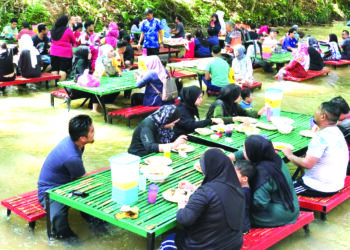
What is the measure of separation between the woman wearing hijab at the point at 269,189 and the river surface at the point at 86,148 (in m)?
0.50

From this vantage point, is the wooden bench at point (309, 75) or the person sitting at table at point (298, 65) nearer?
the person sitting at table at point (298, 65)

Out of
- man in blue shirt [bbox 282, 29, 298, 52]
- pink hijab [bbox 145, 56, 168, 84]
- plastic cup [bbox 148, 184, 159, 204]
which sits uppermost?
man in blue shirt [bbox 282, 29, 298, 52]

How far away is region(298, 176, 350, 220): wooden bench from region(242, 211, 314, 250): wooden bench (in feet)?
1.43

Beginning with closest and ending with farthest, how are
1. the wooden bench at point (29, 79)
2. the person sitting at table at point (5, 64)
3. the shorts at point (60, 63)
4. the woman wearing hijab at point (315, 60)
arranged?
1. the person sitting at table at point (5, 64)
2. the wooden bench at point (29, 79)
3. the shorts at point (60, 63)
4. the woman wearing hijab at point (315, 60)

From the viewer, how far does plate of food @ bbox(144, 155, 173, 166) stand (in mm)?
5094

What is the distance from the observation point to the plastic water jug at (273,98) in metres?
6.96

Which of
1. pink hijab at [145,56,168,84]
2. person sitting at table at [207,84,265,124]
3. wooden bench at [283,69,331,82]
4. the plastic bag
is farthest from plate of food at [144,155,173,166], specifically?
wooden bench at [283,69,331,82]

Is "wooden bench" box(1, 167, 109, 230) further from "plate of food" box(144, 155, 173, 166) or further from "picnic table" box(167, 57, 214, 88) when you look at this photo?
"picnic table" box(167, 57, 214, 88)

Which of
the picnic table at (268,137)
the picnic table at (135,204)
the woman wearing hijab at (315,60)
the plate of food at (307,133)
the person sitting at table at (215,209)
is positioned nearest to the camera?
the person sitting at table at (215,209)

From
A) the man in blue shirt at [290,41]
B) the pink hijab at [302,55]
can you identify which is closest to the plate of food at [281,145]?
the pink hijab at [302,55]

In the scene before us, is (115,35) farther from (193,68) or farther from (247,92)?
(247,92)

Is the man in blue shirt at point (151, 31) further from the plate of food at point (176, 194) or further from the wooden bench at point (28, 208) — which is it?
the plate of food at point (176, 194)

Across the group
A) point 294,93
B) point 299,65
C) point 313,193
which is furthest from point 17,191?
point 299,65

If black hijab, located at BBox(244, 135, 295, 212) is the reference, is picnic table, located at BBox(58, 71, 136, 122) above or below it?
above
